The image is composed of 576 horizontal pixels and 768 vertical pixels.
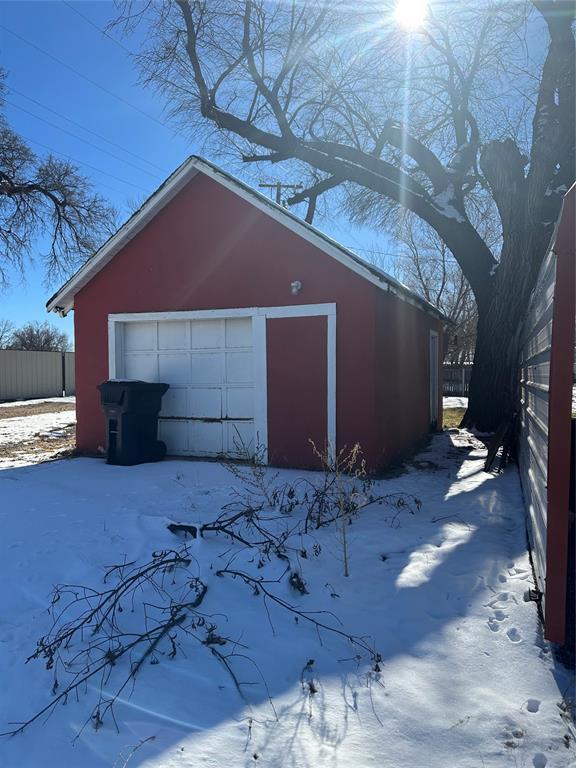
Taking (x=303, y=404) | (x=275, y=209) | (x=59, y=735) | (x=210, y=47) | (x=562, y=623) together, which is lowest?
(x=59, y=735)

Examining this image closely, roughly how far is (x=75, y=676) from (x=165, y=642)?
1.66 feet

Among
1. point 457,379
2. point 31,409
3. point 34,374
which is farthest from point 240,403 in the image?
point 34,374

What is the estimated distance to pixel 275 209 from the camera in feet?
25.2

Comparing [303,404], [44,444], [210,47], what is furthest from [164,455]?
[210,47]

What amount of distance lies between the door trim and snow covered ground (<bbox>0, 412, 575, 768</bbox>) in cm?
251

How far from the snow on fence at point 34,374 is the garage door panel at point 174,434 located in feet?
51.2

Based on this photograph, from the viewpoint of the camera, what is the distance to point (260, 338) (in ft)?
26.0

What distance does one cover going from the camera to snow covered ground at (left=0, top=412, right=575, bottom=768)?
2.29m

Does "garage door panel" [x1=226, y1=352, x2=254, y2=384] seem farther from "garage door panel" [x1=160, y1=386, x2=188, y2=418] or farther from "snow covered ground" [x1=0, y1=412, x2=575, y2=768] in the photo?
"snow covered ground" [x1=0, y1=412, x2=575, y2=768]

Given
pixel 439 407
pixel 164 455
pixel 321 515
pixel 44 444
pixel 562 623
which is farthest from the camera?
pixel 439 407

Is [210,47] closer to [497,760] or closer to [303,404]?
[303,404]

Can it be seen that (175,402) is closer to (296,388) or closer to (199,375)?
(199,375)

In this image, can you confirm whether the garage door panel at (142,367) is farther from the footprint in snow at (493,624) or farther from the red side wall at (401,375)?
the footprint in snow at (493,624)

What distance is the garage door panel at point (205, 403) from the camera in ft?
27.7
